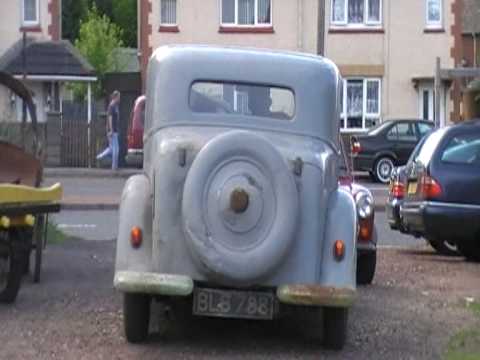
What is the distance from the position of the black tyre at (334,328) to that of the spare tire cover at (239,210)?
72 cm

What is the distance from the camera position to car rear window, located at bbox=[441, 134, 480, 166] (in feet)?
53.3

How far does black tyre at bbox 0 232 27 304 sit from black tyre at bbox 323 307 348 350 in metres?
2.92

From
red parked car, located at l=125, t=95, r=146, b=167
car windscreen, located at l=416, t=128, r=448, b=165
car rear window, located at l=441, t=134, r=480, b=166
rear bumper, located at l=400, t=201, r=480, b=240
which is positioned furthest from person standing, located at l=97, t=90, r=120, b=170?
rear bumper, located at l=400, t=201, r=480, b=240

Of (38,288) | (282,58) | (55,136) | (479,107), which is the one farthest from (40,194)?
(55,136)

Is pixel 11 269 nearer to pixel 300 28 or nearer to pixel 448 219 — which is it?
pixel 448 219

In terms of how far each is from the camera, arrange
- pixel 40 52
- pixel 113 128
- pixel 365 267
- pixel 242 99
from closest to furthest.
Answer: pixel 242 99 < pixel 365 267 < pixel 113 128 < pixel 40 52

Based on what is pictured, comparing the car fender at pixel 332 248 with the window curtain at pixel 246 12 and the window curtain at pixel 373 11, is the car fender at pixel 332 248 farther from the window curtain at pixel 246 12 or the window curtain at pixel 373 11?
the window curtain at pixel 373 11

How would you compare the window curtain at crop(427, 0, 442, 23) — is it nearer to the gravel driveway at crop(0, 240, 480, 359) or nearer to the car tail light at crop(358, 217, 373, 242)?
the gravel driveway at crop(0, 240, 480, 359)

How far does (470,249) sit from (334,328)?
22.7 ft

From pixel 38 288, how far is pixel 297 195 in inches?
157

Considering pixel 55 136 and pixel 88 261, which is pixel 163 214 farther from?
pixel 55 136

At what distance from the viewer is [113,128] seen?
115ft

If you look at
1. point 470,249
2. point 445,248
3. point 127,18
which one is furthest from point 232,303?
point 127,18

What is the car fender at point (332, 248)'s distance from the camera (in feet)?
32.7
